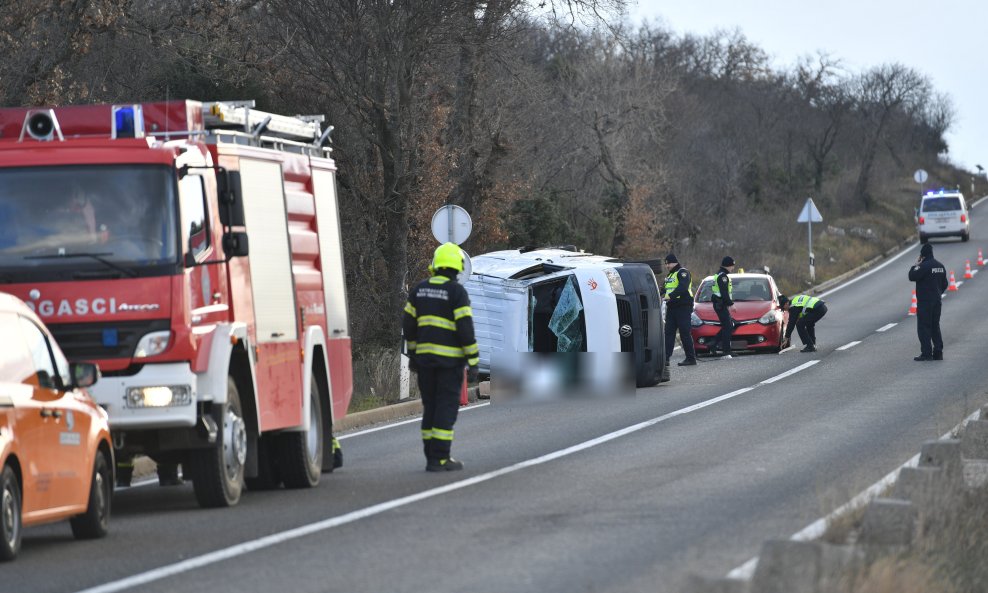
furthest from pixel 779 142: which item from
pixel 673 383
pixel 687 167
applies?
pixel 673 383

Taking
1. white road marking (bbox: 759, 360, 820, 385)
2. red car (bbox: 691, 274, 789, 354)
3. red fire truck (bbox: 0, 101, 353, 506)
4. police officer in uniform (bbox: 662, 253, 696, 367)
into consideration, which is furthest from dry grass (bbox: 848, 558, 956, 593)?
red car (bbox: 691, 274, 789, 354)

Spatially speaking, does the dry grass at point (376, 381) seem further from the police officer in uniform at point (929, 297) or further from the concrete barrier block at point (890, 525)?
the concrete barrier block at point (890, 525)

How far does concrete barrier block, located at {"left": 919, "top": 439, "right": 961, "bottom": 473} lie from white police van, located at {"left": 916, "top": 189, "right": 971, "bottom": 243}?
5507 cm

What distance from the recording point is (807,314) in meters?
29.5

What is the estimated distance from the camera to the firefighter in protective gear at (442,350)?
1397cm

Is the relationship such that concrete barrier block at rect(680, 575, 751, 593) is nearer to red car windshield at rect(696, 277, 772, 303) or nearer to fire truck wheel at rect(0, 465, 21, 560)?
fire truck wheel at rect(0, 465, 21, 560)

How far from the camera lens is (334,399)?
14.7 metres

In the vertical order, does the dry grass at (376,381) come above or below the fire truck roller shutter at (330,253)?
below

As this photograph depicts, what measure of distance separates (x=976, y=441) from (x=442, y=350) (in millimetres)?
4341

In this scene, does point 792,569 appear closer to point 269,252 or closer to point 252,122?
point 269,252

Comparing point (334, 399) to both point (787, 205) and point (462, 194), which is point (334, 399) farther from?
point (787, 205)

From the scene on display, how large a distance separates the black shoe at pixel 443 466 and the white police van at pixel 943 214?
52947mm

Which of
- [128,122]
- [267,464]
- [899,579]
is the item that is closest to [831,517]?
[899,579]

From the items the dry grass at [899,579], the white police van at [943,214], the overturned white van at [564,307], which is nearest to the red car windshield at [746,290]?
the overturned white van at [564,307]
